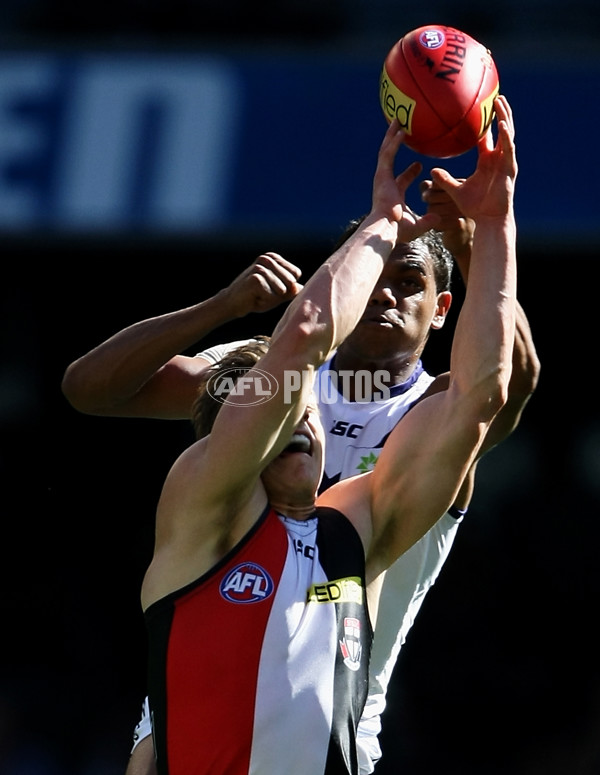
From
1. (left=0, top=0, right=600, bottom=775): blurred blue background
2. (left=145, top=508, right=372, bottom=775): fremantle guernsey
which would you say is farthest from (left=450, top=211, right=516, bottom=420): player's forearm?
(left=0, top=0, right=600, bottom=775): blurred blue background

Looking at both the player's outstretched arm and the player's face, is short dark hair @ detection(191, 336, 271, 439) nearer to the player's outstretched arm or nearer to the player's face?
the player's outstretched arm

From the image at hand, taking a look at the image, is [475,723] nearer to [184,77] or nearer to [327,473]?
[184,77]

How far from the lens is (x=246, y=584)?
404cm

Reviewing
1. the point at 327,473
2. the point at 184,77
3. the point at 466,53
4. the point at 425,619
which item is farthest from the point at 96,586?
the point at 466,53

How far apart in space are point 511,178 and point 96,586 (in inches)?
324

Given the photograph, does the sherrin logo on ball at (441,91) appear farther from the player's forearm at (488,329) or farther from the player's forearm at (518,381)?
the player's forearm at (518,381)

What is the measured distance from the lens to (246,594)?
4.04 meters

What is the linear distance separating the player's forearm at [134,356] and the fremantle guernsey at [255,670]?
3.69 feet

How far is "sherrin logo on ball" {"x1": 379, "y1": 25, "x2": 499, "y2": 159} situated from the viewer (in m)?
4.66

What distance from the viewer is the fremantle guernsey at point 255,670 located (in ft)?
13.0

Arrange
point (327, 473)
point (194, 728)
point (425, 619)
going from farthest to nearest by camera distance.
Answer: point (425, 619) → point (327, 473) → point (194, 728)

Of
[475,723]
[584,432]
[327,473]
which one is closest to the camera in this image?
[327,473]

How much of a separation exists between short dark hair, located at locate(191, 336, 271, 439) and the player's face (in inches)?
35.1

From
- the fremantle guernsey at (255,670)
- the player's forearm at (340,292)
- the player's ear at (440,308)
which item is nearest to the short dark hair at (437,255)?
the player's ear at (440,308)
